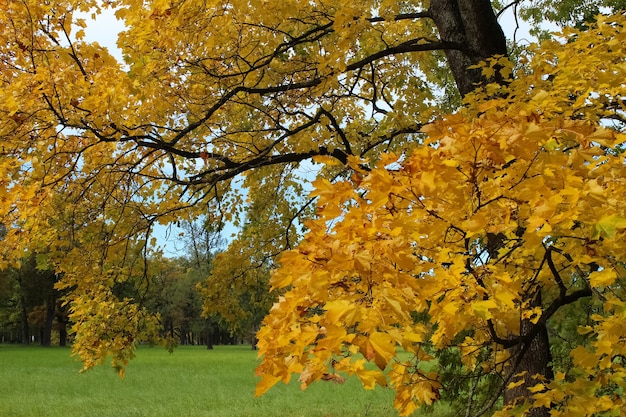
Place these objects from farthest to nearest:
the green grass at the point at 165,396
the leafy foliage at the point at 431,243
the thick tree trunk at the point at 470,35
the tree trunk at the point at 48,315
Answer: the tree trunk at the point at 48,315
the green grass at the point at 165,396
the thick tree trunk at the point at 470,35
the leafy foliage at the point at 431,243

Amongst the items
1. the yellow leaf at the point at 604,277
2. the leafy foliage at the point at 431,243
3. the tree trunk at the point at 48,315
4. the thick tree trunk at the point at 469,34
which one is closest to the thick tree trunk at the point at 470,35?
the thick tree trunk at the point at 469,34

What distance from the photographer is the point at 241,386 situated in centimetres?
1694

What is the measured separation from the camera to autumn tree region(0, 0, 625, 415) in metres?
1.53

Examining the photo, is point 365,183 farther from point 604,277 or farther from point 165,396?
point 165,396

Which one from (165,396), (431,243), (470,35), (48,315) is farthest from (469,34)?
(48,315)

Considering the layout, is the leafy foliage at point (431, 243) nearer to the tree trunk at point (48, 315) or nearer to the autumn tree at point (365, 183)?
the autumn tree at point (365, 183)

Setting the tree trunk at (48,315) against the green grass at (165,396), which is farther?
the tree trunk at (48,315)

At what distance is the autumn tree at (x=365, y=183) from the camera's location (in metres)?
1.53

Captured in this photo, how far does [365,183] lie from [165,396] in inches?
577

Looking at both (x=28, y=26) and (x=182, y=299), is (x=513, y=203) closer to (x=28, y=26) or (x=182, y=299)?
(x=28, y=26)

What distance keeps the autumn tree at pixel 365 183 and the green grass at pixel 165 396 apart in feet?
21.3

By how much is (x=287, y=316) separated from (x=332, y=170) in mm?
5927

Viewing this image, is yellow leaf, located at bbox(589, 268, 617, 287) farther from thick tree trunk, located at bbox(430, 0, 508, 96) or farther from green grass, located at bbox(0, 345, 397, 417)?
green grass, located at bbox(0, 345, 397, 417)

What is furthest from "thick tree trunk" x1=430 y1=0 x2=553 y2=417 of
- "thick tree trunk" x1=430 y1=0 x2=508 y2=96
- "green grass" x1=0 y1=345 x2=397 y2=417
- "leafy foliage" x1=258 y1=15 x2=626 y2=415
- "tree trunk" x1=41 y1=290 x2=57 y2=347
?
"tree trunk" x1=41 y1=290 x2=57 y2=347
